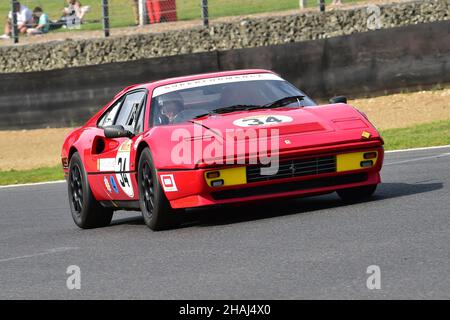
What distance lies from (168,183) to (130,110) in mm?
1680

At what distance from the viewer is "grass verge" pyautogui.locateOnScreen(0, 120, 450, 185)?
1570 cm

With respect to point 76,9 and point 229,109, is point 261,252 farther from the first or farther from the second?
point 76,9

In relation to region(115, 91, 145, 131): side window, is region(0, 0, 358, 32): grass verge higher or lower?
lower

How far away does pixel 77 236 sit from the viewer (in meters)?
9.58

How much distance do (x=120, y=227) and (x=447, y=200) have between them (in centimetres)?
303

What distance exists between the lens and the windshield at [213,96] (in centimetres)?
928

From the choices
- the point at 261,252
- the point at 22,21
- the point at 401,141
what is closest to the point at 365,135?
the point at 261,252

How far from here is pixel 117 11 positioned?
2398 cm

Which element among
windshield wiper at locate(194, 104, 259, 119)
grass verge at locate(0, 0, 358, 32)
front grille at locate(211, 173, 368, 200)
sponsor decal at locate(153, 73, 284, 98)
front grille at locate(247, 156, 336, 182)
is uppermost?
sponsor decal at locate(153, 73, 284, 98)

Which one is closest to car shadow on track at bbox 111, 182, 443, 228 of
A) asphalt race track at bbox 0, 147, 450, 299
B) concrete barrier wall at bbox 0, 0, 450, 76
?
asphalt race track at bbox 0, 147, 450, 299

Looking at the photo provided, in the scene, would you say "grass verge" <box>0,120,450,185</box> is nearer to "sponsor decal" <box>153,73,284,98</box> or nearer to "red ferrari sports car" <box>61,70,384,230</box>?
"sponsor decal" <box>153,73,284,98</box>

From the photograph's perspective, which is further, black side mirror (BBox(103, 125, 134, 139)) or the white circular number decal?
black side mirror (BBox(103, 125, 134, 139))
